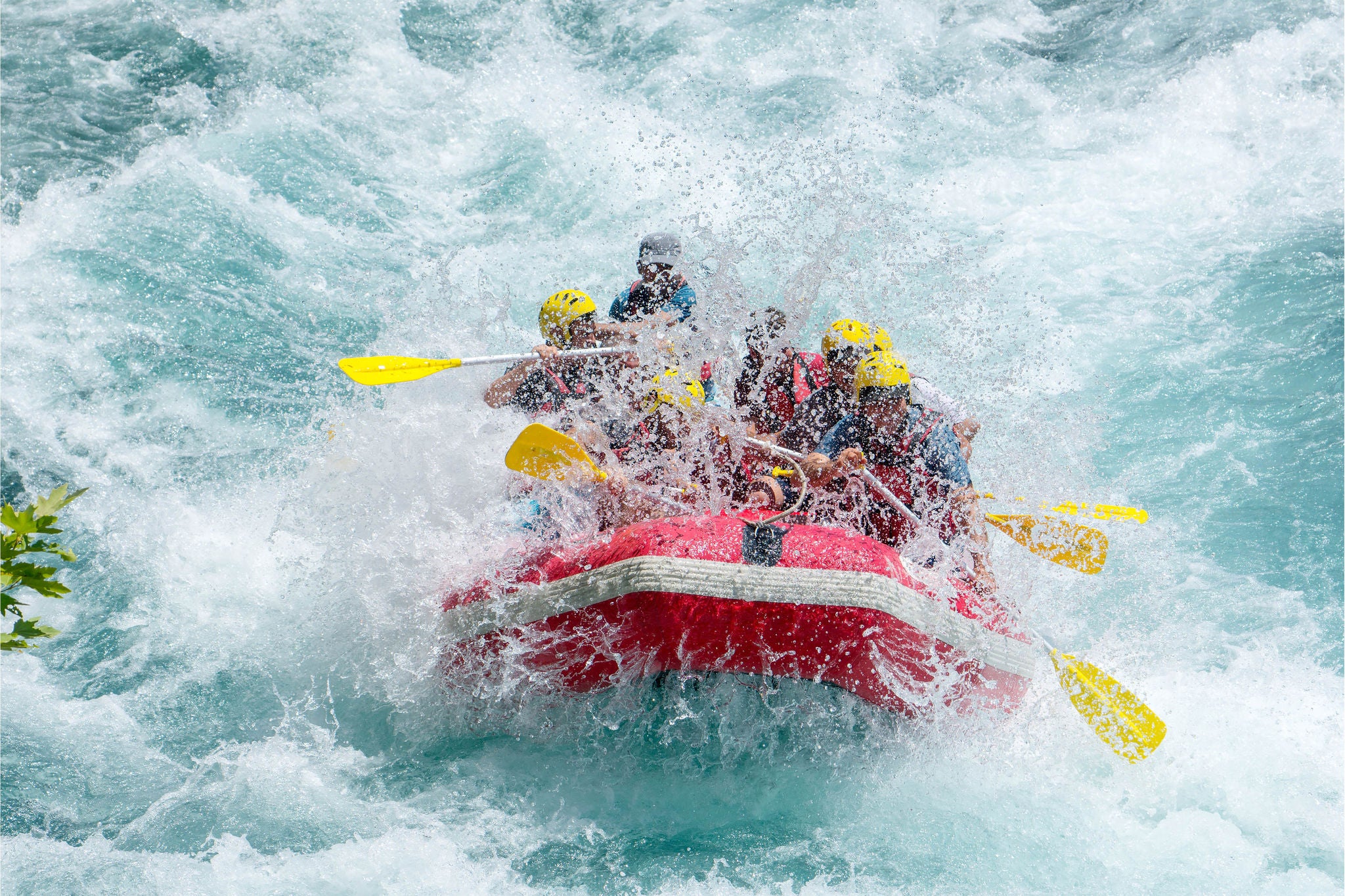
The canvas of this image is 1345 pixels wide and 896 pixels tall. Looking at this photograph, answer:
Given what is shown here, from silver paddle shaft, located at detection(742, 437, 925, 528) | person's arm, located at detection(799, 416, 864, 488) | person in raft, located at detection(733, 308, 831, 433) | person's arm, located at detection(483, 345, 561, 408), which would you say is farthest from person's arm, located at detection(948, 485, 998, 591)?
person's arm, located at detection(483, 345, 561, 408)

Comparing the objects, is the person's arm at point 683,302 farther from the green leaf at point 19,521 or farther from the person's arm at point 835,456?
the green leaf at point 19,521

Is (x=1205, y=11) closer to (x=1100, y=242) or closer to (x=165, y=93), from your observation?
(x=1100, y=242)

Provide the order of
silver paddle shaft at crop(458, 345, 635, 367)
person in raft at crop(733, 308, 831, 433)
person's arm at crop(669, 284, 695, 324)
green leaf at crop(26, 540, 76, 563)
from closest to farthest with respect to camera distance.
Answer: green leaf at crop(26, 540, 76, 563)
silver paddle shaft at crop(458, 345, 635, 367)
person's arm at crop(669, 284, 695, 324)
person in raft at crop(733, 308, 831, 433)

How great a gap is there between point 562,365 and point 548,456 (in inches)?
25.5

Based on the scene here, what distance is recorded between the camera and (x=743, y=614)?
3344 millimetres

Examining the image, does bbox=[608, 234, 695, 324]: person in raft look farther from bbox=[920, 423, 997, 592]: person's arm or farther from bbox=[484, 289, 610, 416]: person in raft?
bbox=[920, 423, 997, 592]: person's arm

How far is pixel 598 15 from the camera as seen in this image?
9148 millimetres

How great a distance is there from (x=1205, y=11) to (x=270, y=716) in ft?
30.5

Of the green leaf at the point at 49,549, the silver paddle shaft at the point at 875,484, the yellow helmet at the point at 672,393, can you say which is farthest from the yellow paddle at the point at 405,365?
the green leaf at the point at 49,549

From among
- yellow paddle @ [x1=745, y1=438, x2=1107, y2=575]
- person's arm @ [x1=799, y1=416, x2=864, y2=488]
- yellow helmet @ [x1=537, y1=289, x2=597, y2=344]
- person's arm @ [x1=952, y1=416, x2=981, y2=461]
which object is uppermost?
yellow helmet @ [x1=537, y1=289, x2=597, y2=344]

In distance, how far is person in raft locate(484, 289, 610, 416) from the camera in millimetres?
4254

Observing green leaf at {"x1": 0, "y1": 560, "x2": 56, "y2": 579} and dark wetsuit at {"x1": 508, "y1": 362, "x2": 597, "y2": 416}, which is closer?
green leaf at {"x1": 0, "y1": 560, "x2": 56, "y2": 579}

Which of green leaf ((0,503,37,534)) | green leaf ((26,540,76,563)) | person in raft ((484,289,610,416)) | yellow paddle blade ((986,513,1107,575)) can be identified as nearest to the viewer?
green leaf ((0,503,37,534))

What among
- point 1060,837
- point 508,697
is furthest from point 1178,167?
point 508,697
